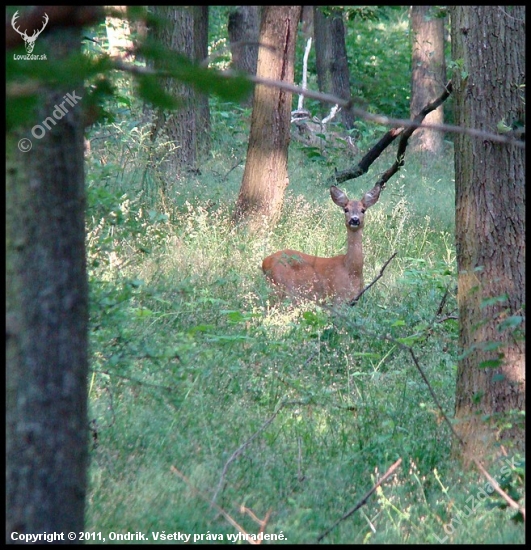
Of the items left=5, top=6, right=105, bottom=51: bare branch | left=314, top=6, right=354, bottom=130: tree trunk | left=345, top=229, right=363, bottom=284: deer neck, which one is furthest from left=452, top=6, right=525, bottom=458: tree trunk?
left=314, top=6, right=354, bottom=130: tree trunk

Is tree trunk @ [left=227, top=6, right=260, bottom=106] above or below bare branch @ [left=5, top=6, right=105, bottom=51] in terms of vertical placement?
above

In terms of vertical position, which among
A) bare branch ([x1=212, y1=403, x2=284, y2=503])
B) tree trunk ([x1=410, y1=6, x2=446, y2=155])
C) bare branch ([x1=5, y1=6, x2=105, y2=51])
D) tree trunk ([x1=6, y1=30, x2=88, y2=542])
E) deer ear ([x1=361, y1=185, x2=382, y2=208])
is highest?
tree trunk ([x1=410, y1=6, x2=446, y2=155])

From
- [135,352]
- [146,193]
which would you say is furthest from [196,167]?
[135,352]

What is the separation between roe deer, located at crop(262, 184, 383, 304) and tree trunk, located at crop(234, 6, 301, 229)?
1.00 metres

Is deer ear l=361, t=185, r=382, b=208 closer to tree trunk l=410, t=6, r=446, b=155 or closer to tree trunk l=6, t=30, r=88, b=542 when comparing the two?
tree trunk l=6, t=30, r=88, b=542

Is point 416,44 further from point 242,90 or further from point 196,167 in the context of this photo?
point 242,90

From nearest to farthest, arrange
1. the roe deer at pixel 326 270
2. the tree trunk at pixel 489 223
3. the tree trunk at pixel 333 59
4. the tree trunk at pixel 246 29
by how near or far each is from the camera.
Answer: the tree trunk at pixel 489 223
the roe deer at pixel 326 270
the tree trunk at pixel 246 29
the tree trunk at pixel 333 59

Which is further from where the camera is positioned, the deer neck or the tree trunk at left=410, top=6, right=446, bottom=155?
the tree trunk at left=410, top=6, right=446, bottom=155

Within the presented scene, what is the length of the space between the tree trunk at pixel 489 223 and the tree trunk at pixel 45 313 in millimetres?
2089

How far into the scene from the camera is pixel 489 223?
13.4ft

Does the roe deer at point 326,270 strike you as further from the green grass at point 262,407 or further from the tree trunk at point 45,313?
the tree trunk at point 45,313

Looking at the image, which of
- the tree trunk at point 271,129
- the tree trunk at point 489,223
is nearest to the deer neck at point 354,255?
the tree trunk at point 271,129

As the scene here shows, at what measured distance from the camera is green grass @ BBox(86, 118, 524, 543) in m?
3.40

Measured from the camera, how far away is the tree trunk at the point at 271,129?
379 inches
